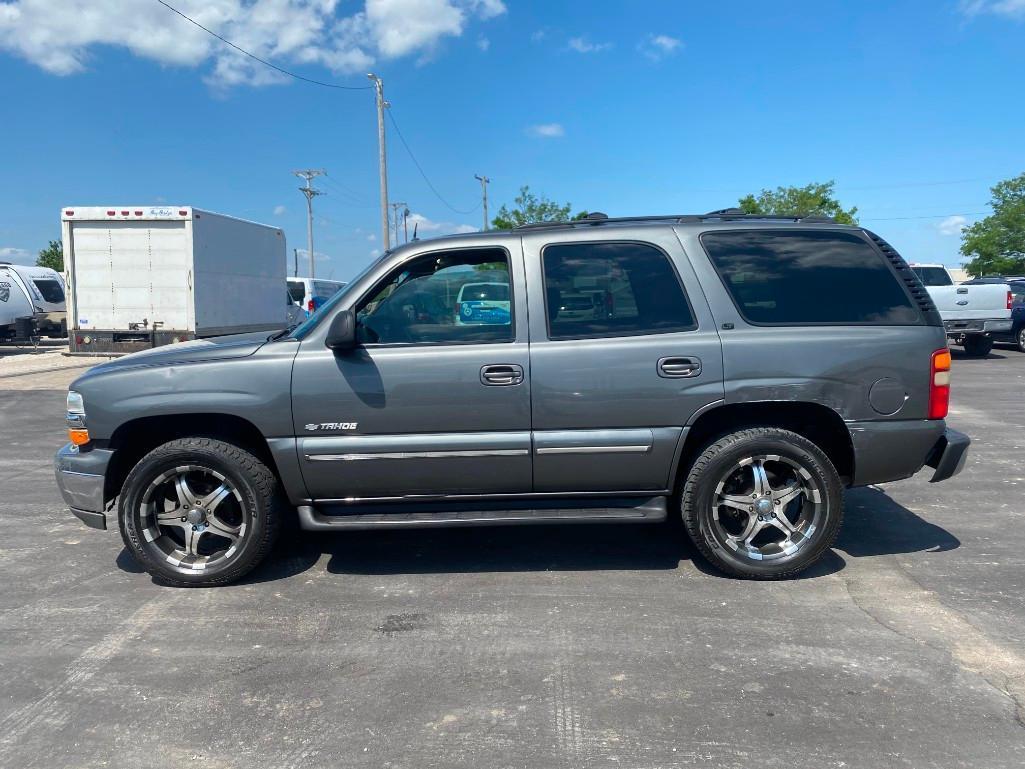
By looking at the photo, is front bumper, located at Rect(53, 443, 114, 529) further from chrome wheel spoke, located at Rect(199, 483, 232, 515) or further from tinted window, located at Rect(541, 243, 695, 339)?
tinted window, located at Rect(541, 243, 695, 339)

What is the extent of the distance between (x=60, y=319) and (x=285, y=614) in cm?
2443

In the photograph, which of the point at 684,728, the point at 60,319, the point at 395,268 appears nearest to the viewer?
the point at 684,728

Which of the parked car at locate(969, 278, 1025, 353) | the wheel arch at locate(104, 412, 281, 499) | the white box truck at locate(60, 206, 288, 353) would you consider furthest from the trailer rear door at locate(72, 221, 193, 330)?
the parked car at locate(969, 278, 1025, 353)

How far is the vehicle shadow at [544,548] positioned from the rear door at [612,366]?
26.1 inches

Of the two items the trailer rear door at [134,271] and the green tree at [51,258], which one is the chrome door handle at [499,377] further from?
the green tree at [51,258]

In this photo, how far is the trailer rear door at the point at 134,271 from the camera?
16188 millimetres

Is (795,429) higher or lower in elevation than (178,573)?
higher

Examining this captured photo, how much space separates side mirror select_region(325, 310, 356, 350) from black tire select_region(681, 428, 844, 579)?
1986 millimetres

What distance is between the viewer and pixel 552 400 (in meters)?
4.29

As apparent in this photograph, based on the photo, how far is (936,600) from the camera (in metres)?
4.20

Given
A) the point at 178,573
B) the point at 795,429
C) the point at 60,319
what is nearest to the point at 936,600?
the point at 795,429

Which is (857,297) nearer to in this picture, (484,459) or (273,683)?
(484,459)

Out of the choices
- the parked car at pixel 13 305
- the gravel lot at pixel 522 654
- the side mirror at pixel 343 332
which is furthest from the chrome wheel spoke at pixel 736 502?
the parked car at pixel 13 305

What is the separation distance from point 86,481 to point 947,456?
4.76m
